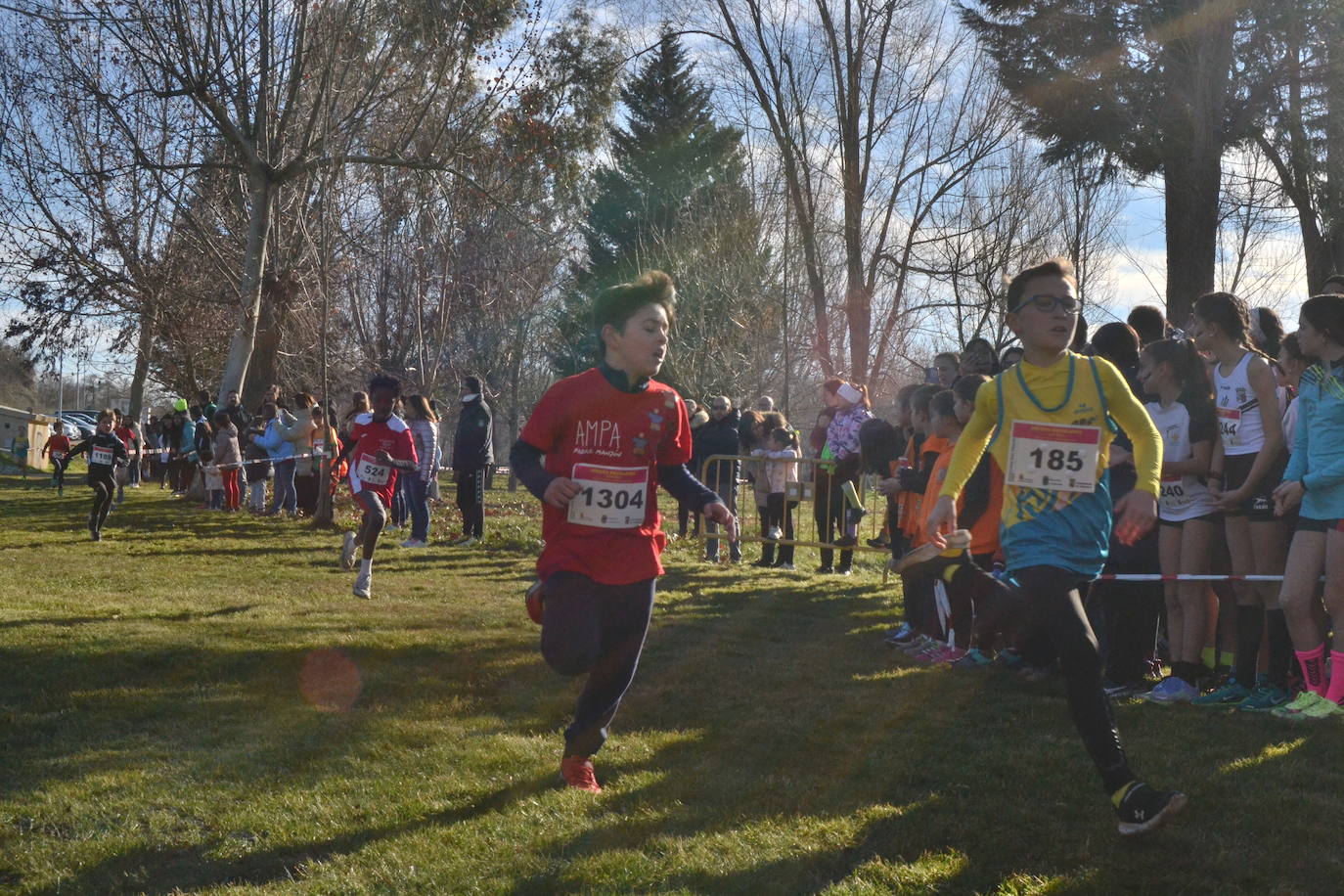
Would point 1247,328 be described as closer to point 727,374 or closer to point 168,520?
point 168,520

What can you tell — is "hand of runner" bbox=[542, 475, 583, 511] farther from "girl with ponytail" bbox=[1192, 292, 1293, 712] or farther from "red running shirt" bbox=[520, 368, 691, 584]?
"girl with ponytail" bbox=[1192, 292, 1293, 712]

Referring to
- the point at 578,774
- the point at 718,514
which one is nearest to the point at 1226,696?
the point at 718,514

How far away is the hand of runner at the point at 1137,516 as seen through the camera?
419 centimetres

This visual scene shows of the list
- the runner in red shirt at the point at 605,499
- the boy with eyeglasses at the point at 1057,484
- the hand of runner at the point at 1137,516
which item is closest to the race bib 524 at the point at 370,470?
the runner in red shirt at the point at 605,499

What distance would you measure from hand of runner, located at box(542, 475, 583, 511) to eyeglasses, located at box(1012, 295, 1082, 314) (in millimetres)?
1915

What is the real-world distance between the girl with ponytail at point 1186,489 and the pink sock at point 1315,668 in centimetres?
64

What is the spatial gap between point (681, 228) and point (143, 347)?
1417cm

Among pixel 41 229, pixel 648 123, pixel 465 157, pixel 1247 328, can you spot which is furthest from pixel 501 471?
pixel 1247 328

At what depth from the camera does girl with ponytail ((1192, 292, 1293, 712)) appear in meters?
6.42

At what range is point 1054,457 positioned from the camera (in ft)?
14.7

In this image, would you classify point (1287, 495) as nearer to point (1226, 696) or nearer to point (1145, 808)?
point (1226, 696)

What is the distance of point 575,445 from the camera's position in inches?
188

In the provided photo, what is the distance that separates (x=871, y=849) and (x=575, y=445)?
6.20 feet

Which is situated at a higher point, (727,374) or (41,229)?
(41,229)
